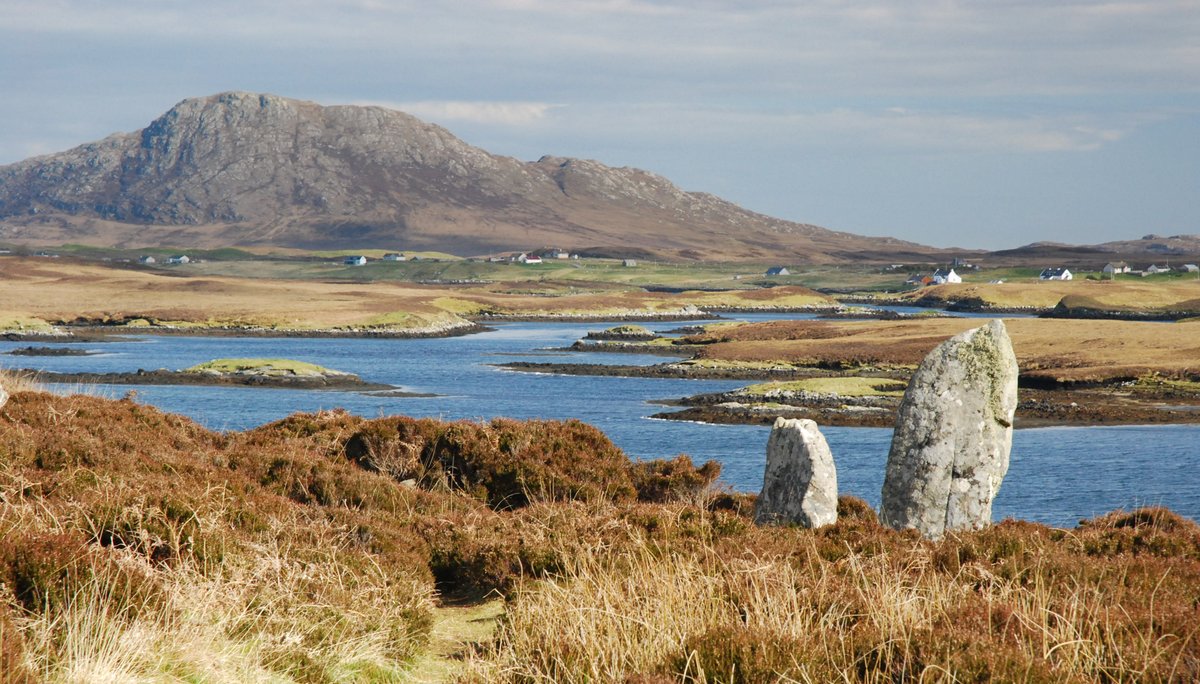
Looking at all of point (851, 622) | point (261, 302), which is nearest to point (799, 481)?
point (851, 622)

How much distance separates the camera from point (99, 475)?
1411 centimetres

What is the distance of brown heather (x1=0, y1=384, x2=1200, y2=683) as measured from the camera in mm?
8062

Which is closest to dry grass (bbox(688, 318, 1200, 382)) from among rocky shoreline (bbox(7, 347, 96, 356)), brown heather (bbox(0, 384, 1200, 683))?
rocky shoreline (bbox(7, 347, 96, 356))

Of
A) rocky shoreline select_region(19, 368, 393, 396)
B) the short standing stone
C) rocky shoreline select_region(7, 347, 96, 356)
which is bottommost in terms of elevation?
rocky shoreline select_region(19, 368, 393, 396)

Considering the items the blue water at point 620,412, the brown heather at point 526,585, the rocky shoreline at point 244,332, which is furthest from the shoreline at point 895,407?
the rocky shoreline at point 244,332

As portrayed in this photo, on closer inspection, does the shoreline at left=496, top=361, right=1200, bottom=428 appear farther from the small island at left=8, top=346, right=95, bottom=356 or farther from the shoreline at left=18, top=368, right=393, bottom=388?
the small island at left=8, top=346, right=95, bottom=356

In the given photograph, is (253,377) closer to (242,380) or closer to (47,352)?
(242,380)

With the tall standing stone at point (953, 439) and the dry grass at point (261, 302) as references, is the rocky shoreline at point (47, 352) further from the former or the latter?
the tall standing stone at point (953, 439)

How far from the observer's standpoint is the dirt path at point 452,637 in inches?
396

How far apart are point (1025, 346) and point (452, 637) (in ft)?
252

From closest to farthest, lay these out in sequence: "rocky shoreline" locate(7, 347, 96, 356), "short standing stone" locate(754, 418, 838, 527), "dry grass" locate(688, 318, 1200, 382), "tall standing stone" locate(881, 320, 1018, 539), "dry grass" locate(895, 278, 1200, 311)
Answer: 1. "short standing stone" locate(754, 418, 838, 527)
2. "tall standing stone" locate(881, 320, 1018, 539)
3. "dry grass" locate(688, 318, 1200, 382)
4. "rocky shoreline" locate(7, 347, 96, 356)
5. "dry grass" locate(895, 278, 1200, 311)

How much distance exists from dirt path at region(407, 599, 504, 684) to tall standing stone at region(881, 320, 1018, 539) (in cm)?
622

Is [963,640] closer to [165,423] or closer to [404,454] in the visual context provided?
[404,454]

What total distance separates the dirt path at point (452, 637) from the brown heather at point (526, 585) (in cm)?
16
